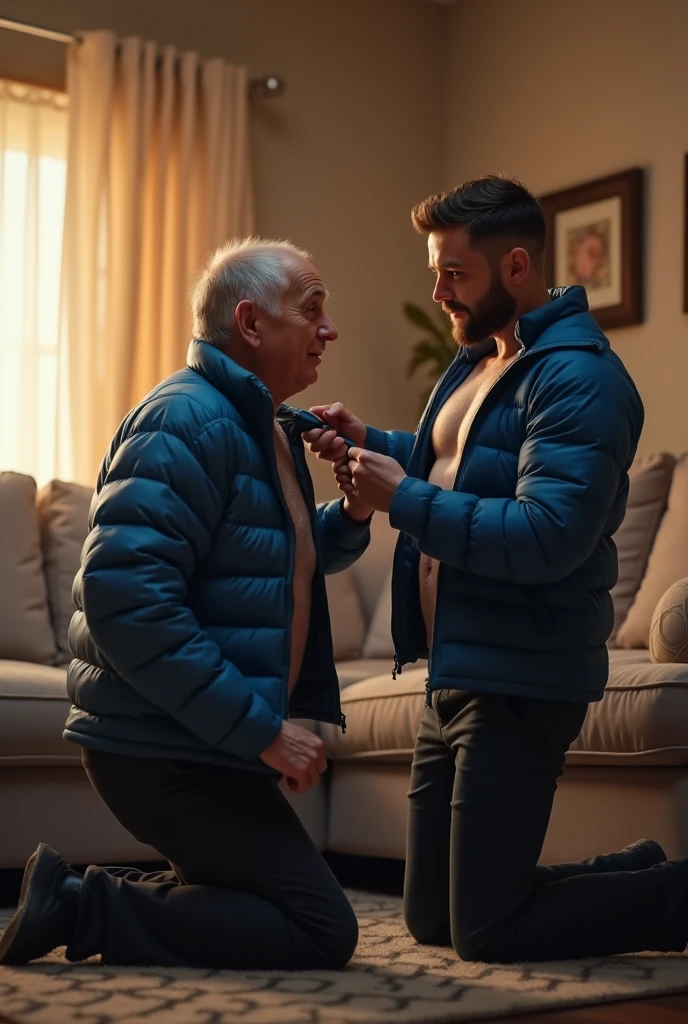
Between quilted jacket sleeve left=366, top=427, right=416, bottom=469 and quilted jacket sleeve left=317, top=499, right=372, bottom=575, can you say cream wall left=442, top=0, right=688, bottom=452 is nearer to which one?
quilted jacket sleeve left=366, top=427, right=416, bottom=469

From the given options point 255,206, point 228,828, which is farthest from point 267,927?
point 255,206

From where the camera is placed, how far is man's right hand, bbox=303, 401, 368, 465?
7.63ft

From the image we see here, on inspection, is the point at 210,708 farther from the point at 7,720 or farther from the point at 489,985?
the point at 7,720

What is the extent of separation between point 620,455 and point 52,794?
154 cm

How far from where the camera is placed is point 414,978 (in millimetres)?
2027

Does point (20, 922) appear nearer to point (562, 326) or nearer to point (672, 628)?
point (562, 326)

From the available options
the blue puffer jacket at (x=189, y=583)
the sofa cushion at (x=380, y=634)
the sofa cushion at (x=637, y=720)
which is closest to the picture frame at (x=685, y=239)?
the sofa cushion at (x=380, y=634)

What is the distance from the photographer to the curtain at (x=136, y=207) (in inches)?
178

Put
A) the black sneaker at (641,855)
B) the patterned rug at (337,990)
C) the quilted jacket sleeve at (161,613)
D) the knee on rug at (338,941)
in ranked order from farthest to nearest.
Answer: the black sneaker at (641,855) → the knee on rug at (338,941) → the quilted jacket sleeve at (161,613) → the patterned rug at (337,990)

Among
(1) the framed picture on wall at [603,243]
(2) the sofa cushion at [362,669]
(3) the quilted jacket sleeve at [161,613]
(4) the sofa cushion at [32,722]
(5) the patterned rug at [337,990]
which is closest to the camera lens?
(5) the patterned rug at [337,990]

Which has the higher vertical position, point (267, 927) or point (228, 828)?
point (228, 828)

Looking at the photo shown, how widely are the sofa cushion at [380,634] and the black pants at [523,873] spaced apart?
5.58 feet

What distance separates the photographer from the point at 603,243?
186 inches

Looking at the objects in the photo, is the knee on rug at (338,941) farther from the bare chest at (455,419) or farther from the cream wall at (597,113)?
the cream wall at (597,113)
